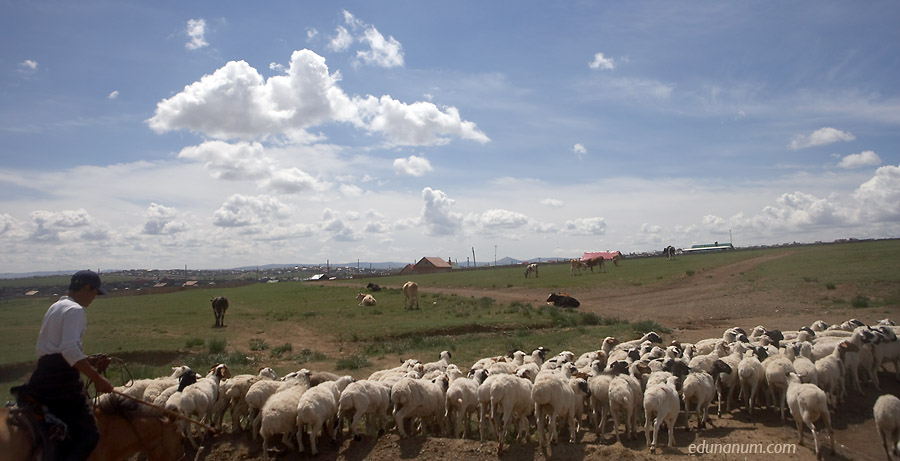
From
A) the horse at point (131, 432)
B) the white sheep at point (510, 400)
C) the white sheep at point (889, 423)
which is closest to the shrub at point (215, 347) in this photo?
the horse at point (131, 432)

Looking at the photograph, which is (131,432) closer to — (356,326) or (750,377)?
(750,377)

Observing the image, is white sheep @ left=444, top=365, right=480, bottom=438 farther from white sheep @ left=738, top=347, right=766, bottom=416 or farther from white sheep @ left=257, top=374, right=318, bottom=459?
white sheep @ left=738, top=347, right=766, bottom=416

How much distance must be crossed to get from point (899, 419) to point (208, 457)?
10702 mm

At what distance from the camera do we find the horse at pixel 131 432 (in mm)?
6105

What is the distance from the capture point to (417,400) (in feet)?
A: 29.8

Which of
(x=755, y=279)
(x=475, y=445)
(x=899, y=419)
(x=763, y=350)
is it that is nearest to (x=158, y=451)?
(x=475, y=445)

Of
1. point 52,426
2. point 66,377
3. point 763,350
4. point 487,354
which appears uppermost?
point 66,377

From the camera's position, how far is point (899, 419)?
24.5 feet

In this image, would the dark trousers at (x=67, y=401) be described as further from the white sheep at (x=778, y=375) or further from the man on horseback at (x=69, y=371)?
the white sheep at (x=778, y=375)

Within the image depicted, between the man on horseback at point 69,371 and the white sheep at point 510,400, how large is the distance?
Result: 5526mm

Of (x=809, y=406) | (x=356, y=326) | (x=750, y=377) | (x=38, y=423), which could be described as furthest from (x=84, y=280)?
(x=356, y=326)

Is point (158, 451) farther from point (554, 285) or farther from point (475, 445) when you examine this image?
point (554, 285)

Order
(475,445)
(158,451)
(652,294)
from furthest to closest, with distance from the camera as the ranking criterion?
(652,294), (475,445), (158,451)

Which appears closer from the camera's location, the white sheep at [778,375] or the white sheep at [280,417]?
the white sheep at [280,417]
